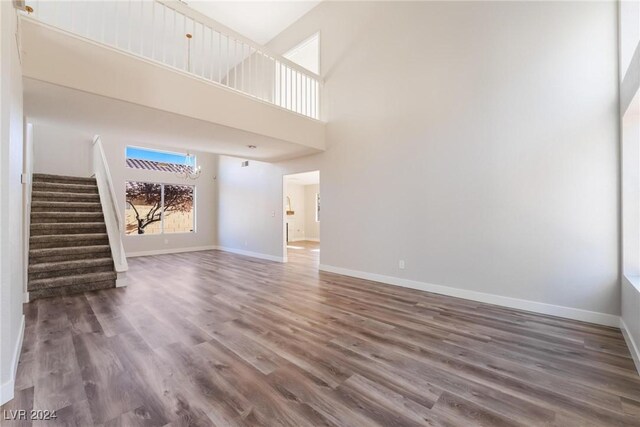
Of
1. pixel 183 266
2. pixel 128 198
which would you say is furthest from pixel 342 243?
pixel 128 198

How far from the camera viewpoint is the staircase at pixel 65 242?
12.5 feet

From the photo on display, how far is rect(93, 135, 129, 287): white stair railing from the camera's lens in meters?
4.25

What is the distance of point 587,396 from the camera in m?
1.70

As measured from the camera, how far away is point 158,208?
7.75 meters

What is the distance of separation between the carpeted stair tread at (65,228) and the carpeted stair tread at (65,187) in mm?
1106

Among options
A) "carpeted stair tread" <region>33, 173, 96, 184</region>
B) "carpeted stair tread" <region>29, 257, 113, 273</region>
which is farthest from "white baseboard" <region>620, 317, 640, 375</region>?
"carpeted stair tread" <region>33, 173, 96, 184</region>

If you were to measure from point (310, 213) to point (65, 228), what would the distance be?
787 cm

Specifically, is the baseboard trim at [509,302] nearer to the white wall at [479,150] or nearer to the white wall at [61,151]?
the white wall at [479,150]

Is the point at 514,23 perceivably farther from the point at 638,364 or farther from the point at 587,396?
the point at 587,396

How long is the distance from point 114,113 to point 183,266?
3433 millimetres

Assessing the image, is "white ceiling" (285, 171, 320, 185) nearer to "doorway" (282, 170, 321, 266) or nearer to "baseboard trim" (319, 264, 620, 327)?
"doorway" (282, 170, 321, 266)

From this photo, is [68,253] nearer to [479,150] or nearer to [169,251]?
[169,251]

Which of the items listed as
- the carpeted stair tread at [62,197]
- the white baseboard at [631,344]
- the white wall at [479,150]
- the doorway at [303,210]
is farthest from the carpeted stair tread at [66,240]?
the white baseboard at [631,344]

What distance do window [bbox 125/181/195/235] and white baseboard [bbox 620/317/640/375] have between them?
9.04 m
